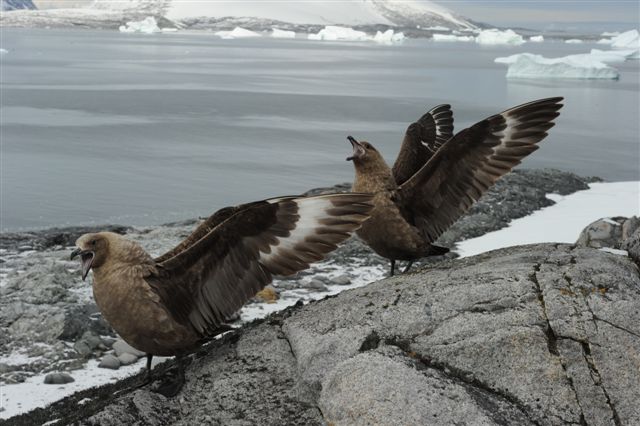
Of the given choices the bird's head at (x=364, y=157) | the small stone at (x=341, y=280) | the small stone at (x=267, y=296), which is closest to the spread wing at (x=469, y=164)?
the bird's head at (x=364, y=157)

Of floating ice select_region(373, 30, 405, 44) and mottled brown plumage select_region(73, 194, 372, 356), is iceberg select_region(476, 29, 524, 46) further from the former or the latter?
mottled brown plumage select_region(73, 194, 372, 356)

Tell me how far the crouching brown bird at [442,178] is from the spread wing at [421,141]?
0.88 meters

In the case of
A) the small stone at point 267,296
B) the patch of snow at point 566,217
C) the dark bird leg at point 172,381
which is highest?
the dark bird leg at point 172,381

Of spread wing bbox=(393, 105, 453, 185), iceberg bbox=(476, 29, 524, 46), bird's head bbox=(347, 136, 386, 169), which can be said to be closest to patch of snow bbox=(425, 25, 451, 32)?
iceberg bbox=(476, 29, 524, 46)

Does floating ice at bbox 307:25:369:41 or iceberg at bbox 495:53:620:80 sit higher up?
floating ice at bbox 307:25:369:41

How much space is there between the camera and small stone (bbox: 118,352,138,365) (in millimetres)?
7453

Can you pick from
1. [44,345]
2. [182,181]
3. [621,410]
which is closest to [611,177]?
[182,181]

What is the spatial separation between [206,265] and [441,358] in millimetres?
1464

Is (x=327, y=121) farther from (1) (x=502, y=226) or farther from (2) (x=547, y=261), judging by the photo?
(2) (x=547, y=261)

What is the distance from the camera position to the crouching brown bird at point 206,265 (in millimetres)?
4320

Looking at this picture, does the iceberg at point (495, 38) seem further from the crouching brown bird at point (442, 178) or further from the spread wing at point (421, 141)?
the crouching brown bird at point (442, 178)

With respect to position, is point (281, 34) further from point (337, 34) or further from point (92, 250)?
point (92, 250)

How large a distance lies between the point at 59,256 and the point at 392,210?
6.59 meters

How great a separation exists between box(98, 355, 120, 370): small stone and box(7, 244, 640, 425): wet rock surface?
287cm
